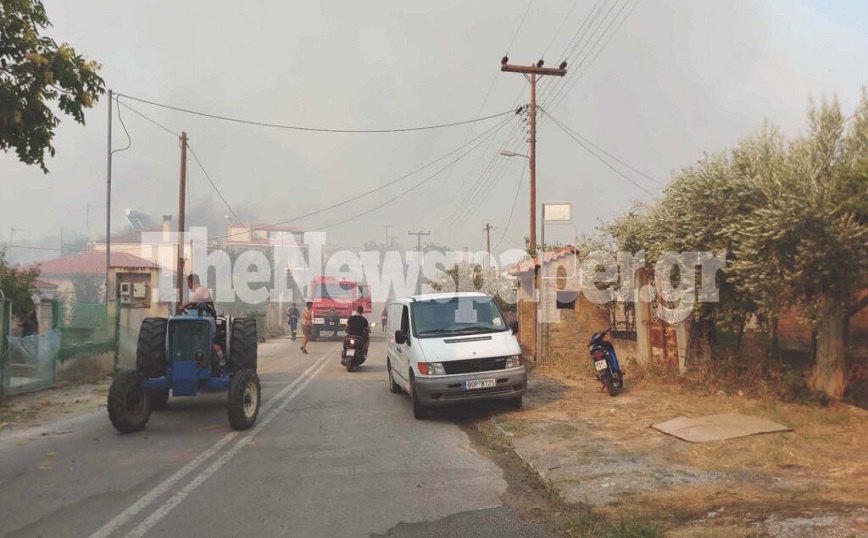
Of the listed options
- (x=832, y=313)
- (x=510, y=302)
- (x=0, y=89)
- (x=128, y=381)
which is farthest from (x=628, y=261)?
(x=510, y=302)

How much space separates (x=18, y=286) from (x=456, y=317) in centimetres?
1473

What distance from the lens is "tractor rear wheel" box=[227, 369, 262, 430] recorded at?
29.8ft

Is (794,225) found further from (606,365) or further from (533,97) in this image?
(533,97)

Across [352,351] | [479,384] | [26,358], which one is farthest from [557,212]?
[26,358]

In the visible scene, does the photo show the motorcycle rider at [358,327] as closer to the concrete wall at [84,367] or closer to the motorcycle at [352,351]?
the motorcycle at [352,351]

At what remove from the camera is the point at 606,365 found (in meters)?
11.8

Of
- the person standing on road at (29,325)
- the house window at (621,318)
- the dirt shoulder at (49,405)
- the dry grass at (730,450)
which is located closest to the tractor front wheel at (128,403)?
the dirt shoulder at (49,405)

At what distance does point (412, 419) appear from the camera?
10.4 m

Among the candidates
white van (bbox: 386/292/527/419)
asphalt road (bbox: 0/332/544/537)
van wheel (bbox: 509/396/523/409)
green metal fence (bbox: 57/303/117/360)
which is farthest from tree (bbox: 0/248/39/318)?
van wheel (bbox: 509/396/523/409)

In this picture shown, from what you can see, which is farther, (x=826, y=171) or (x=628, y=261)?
(x=628, y=261)

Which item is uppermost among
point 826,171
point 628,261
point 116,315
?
point 826,171

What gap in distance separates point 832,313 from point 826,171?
6.49 feet

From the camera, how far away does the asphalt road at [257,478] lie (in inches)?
206

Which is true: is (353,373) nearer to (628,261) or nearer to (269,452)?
(628,261)
